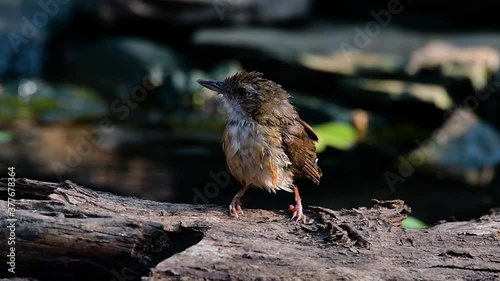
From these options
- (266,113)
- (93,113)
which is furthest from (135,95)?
(266,113)

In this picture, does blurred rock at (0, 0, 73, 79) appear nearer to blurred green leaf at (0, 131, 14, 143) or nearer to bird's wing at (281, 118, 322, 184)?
blurred green leaf at (0, 131, 14, 143)

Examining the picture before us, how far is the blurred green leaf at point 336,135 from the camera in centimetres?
985

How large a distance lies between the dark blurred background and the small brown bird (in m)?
2.63

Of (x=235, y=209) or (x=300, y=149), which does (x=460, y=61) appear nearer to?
(x=300, y=149)

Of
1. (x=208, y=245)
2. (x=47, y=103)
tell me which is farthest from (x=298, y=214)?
(x=47, y=103)

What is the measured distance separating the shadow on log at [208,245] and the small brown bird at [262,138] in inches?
14.5

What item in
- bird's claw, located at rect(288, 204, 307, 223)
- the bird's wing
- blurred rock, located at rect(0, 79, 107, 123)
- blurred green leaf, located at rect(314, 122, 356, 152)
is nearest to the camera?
bird's claw, located at rect(288, 204, 307, 223)

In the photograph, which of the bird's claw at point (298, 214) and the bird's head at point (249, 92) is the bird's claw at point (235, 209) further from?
the bird's head at point (249, 92)

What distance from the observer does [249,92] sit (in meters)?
4.72

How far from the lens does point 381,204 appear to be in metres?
4.36

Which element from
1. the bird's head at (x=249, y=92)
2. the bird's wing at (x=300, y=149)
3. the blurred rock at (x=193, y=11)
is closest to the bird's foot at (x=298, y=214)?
the bird's wing at (x=300, y=149)

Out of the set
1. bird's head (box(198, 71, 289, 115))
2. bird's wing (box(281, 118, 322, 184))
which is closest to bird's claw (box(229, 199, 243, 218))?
bird's wing (box(281, 118, 322, 184))

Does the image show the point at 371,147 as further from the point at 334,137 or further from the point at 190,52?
the point at 190,52

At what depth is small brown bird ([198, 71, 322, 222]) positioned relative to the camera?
175 inches
